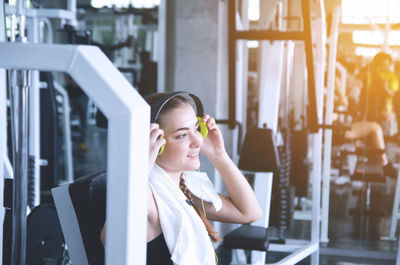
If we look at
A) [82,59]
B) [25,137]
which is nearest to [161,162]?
[25,137]

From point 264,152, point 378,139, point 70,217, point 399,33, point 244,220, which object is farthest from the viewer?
point 399,33

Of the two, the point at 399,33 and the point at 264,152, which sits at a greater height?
the point at 399,33

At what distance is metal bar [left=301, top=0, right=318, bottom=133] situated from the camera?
104 inches

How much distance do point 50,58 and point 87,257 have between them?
564mm

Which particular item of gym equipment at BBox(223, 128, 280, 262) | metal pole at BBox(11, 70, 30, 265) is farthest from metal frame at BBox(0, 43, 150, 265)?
gym equipment at BBox(223, 128, 280, 262)

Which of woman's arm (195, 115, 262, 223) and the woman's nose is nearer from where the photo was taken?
the woman's nose

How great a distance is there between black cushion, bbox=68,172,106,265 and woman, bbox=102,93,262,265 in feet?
0.45

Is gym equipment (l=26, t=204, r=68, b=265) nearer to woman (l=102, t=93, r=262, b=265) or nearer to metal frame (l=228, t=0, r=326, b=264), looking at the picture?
woman (l=102, t=93, r=262, b=265)

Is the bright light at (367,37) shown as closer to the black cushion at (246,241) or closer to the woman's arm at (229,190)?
the black cushion at (246,241)

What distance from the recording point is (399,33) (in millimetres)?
5617

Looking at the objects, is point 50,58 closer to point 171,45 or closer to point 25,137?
point 25,137

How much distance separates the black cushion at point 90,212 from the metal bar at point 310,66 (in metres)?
1.76

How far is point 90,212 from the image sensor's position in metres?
1.19

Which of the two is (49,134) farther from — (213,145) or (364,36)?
(364,36)
